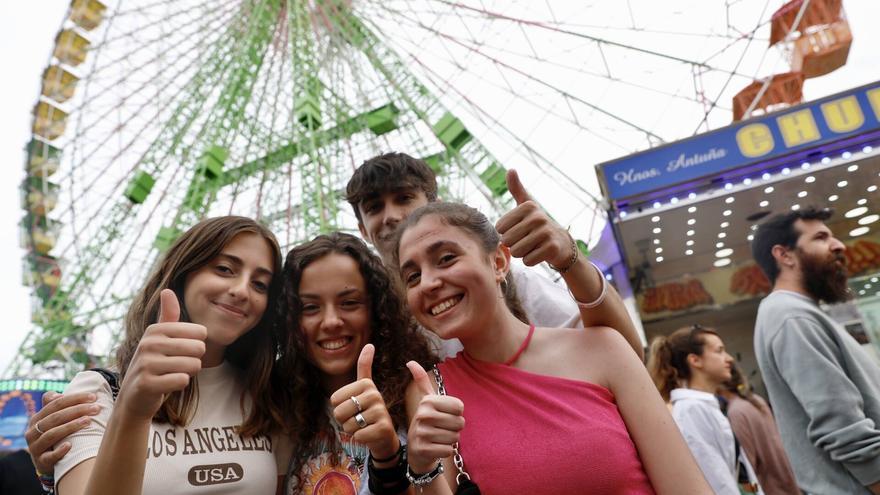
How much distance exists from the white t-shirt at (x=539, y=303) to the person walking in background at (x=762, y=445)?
219cm

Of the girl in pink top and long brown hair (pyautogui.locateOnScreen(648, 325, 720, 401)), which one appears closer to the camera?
the girl in pink top

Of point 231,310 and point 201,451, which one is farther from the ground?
point 231,310

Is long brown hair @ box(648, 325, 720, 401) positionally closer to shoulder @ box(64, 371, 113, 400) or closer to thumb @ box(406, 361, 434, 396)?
thumb @ box(406, 361, 434, 396)

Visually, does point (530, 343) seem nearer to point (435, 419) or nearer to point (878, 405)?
point (435, 419)

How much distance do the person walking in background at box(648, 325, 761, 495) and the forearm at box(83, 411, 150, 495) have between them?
246cm

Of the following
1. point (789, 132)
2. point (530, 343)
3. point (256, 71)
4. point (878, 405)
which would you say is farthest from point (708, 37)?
point (530, 343)

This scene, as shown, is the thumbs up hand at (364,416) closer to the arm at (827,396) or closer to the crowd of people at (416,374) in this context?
the crowd of people at (416,374)

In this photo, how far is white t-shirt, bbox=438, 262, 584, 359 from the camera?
82.2 inches

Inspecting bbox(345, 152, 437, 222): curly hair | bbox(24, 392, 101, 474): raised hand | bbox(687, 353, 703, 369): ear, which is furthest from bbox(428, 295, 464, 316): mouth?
bbox(687, 353, 703, 369): ear

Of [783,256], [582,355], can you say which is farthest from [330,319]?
[783,256]

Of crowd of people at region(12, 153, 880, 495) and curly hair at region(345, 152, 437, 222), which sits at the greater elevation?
curly hair at region(345, 152, 437, 222)

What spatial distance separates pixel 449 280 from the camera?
148 cm

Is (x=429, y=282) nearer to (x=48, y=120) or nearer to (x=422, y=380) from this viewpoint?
(x=422, y=380)

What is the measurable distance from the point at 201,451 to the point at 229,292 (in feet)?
1.60
